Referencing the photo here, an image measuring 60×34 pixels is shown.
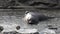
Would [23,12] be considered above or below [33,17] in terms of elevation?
above

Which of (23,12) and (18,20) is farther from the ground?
(23,12)

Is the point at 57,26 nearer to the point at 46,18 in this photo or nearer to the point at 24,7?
the point at 46,18

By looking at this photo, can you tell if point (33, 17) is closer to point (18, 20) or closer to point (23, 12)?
point (18, 20)

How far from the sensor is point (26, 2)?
449cm

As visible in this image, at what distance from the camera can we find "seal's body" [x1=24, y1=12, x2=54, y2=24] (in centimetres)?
400

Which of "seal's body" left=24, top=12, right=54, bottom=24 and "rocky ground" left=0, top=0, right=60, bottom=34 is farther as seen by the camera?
"seal's body" left=24, top=12, right=54, bottom=24

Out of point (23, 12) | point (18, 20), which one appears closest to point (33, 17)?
point (18, 20)

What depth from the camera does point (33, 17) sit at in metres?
4.06

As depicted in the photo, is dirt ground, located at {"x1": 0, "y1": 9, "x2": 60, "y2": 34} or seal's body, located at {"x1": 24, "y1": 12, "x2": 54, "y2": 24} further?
seal's body, located at {"x1": 24, "y1": 12, "x2": 54, "y2": 24}

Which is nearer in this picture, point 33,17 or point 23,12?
point 33,17

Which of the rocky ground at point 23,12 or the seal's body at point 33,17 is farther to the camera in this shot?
the seal's body at point 33,17

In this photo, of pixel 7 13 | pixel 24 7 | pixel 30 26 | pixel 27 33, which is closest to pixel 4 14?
pixel 7 13

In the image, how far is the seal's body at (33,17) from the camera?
157 inches

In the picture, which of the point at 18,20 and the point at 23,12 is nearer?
the point at 18,20
